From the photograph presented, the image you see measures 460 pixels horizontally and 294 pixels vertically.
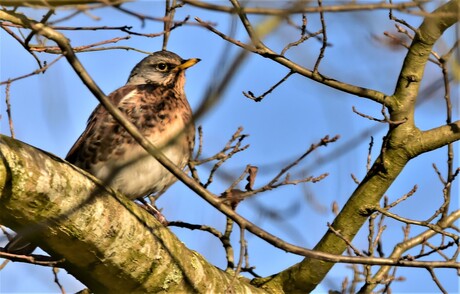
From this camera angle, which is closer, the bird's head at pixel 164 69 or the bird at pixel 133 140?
the bird at pixel 133 140

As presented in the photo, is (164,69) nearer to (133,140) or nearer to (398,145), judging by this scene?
(133,140)

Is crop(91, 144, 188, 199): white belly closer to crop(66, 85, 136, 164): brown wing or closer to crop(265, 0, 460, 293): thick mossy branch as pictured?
crop(66, 85, 136, 164): brown wing

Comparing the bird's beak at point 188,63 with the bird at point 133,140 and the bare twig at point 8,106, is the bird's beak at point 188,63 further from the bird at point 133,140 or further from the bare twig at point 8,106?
the bare twig at point 8,106

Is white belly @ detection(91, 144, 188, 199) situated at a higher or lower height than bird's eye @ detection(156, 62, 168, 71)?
lower

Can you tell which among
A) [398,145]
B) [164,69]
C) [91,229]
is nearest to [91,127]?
[164,69]

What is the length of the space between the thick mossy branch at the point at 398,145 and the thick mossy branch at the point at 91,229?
96 centimetres

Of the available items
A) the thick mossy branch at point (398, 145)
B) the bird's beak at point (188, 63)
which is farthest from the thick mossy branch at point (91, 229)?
the bird's beak at point (188, 63)

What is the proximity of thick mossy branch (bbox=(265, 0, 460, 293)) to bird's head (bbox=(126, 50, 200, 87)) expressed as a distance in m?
Answer: 2.53

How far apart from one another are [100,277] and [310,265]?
1.71 meters

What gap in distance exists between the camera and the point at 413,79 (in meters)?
5.62

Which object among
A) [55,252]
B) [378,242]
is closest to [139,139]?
[55,252]

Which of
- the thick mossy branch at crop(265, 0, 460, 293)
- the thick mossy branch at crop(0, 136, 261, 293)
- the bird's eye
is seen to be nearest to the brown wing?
the bird's eye

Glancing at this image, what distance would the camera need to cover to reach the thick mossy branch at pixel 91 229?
4332 mm

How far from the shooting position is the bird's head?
778 cm
